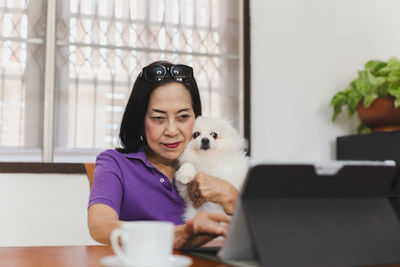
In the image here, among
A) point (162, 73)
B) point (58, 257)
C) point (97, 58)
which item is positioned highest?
point (97, 58)

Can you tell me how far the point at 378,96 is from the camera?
2.31 metres

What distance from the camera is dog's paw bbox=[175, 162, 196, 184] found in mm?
1378

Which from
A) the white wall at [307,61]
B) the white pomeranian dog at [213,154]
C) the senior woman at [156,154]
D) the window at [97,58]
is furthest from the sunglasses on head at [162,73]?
the white wall at [307,61]

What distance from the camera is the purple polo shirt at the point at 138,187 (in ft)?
4.33

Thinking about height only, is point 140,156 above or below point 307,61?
below

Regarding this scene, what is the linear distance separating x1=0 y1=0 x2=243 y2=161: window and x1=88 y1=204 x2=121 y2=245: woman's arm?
132 centimetres

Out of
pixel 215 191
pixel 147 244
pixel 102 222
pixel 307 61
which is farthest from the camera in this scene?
pixel 307 61

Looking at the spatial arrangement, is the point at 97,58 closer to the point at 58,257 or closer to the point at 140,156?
the point at 140,156

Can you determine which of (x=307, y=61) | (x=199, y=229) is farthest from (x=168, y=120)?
(x=307, y=61)

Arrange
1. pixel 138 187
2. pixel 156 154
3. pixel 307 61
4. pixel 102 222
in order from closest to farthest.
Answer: pixel 102 222, pixel 138 187, pixel 156 154, pixel 307 61

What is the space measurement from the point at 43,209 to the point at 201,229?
1.73m

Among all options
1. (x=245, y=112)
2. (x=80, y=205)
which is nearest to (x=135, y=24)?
(x=245, y=112)

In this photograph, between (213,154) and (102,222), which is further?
(213,154)

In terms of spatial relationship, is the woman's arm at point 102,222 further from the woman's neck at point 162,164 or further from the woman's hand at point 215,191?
the woman's neck at point 162,164
